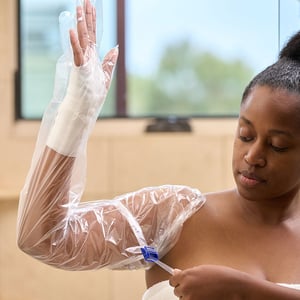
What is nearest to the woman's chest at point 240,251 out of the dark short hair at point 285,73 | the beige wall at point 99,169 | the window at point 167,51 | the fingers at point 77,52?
the dark short hair at point 285,73

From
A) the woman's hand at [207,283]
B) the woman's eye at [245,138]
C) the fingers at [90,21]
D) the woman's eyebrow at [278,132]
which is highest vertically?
the fingers at [90,21]

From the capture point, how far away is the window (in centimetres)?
210

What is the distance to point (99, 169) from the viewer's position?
6.62 ft

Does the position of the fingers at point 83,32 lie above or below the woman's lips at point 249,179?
above

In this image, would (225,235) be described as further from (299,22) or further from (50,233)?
(299,22)

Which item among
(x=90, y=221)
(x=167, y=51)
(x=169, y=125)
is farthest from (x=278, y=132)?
(x=167, y=51)

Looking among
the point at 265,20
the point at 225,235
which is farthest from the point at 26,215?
the point at 265,20

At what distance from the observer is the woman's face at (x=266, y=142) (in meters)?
0.95

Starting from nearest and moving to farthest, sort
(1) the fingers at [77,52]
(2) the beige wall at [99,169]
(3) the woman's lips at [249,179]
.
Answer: (1) the fingers at [77,52], (3) the woman's lips at [249,179], (2) the beige wall at [99,169]

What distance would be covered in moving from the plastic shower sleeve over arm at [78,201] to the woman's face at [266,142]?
13 cm

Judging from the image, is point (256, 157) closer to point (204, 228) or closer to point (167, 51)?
point (204, 228)

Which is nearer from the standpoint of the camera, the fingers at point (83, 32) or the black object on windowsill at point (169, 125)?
the fingers at point (83, 32)

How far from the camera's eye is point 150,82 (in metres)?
2.13

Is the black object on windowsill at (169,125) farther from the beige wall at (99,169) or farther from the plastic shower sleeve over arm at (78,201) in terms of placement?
the plastic shower sleeve over arm at (78,201)
